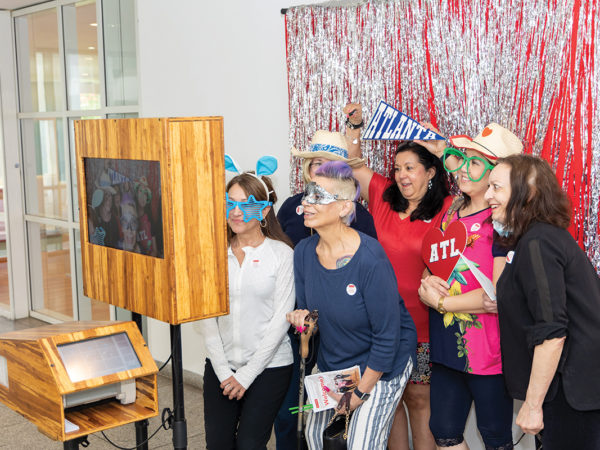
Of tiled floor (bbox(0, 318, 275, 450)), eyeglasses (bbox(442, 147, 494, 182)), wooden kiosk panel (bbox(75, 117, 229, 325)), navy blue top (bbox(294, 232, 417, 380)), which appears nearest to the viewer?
wooden kiosk panel (bbox(75, 117, 229, 325))

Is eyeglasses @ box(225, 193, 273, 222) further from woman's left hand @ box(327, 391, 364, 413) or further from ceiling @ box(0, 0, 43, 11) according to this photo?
ceiling @ box(0, 0, 43, 11)

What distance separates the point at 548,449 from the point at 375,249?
33.3 inches

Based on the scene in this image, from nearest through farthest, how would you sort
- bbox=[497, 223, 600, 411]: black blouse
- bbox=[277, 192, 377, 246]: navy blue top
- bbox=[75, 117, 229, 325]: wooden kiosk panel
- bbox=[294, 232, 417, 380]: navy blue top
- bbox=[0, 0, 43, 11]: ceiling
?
1. bbox=[75, 117, 229, 325]: wooden kiosk panel
2. bbox=[497, 223, 600, 411]: black blouse
3. bbox=[294, 232, 417, 380]: navy blue top
4. bbox=[277, 192, 377, 246]: navy blue top
5. bbox=[0, 0, 43, 11]: ceiling

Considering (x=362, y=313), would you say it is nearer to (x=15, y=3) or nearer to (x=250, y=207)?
(x=250, y=207)

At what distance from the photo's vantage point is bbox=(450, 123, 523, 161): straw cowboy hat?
2430 millimetres

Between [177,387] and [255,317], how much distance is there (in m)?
0.70

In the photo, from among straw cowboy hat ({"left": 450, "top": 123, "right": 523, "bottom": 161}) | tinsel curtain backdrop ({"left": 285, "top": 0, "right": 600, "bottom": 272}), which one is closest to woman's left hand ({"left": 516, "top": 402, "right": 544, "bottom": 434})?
tinsel curtain backdrop ({"left": 285, "top": 0, "right": 600, "bottom": 272})

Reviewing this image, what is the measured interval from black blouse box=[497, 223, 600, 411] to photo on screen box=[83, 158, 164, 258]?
1.07m

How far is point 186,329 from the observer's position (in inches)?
176

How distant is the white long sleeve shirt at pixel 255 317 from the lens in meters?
2.64

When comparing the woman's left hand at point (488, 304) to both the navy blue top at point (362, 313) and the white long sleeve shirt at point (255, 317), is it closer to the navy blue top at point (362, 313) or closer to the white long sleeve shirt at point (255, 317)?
the navy blue top at point (362, 313)

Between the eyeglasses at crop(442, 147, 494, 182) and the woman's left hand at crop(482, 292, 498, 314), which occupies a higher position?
the eyeglasses at crop(442, 147, 494, 182)

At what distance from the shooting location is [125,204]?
2.03 meters

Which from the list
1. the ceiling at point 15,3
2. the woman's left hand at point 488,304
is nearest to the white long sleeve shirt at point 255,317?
the woman's left hand at point 488,304
